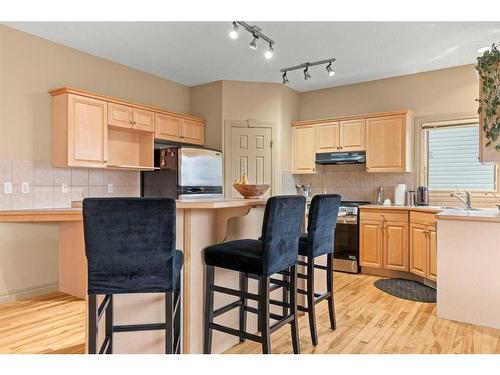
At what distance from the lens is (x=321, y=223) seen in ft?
8.56

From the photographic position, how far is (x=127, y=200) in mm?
1603

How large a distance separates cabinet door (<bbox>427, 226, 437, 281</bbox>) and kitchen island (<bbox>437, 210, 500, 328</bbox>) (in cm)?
76

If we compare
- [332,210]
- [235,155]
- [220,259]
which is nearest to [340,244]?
[235,155]

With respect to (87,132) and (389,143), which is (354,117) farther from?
(87,132)

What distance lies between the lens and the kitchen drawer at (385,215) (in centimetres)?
425

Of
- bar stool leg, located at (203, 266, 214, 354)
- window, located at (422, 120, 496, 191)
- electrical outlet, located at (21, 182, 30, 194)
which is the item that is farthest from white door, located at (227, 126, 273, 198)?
bar stool leg, located at (203, 266, 214, 354)

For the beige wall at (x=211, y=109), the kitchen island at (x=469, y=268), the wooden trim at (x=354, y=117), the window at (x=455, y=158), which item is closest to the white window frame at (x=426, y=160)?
the window at (x=455, y=158)

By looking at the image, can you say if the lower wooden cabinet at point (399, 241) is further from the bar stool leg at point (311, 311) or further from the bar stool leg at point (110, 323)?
the bar stool leg at point (110, 323)

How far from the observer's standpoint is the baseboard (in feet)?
11.3

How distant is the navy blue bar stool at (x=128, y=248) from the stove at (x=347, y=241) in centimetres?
343

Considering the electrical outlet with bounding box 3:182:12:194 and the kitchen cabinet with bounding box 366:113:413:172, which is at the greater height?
the kitchen cabinet with bounding box 366:113:413:172

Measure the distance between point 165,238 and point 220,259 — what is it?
0.54 m

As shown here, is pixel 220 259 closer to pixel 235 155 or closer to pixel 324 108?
pixel 235 155

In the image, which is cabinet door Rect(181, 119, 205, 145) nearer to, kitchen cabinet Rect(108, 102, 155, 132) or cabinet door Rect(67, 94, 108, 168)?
kitchen cabinet Rect(108, 102, 155, 132)
